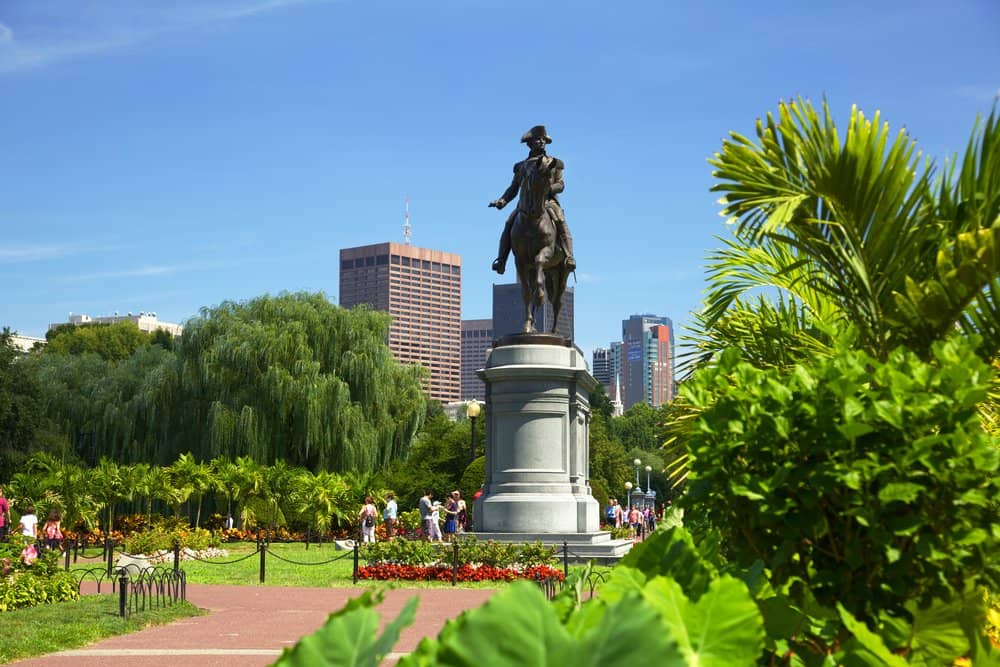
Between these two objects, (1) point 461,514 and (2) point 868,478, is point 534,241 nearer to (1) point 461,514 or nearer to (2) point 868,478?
(1) point 461,514

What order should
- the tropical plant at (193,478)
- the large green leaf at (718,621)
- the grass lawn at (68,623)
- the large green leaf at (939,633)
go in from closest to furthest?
the large green leaf at (718,621), the large green leaf at (939,633), the grass lawn at (68,623), the tropical plant at (193,478)

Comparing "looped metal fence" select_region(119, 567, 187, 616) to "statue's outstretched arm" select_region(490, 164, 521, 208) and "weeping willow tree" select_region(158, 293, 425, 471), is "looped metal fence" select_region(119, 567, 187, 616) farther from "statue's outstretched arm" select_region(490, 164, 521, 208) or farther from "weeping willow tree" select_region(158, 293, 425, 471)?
"weeping willow tree" select_region(158, 293, 425, 471)

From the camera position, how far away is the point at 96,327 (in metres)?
76.0

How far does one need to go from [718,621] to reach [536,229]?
21648 millimetres

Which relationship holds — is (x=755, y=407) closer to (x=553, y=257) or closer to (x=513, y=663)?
(x=513, y=663)

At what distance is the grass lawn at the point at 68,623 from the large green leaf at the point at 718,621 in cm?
955

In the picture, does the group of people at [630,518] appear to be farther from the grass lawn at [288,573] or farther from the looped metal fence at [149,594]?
the looped metal fence at [149,594]

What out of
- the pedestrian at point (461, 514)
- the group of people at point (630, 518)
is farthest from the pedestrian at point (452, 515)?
the group of people at point (630, 518)

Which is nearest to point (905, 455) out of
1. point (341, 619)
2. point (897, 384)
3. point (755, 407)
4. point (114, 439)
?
point (897, 384)

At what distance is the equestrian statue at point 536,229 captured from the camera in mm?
23000

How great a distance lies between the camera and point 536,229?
2336 cm

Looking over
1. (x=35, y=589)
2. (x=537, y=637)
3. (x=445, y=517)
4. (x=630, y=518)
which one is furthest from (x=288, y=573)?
(x=630, y=518)

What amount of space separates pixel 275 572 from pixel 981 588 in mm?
18757

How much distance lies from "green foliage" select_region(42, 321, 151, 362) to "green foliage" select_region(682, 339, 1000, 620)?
69909mm
